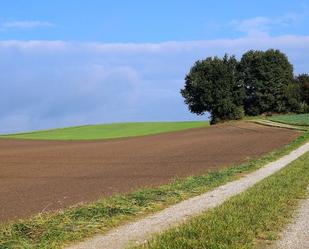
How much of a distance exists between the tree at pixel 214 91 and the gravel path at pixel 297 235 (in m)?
90.2

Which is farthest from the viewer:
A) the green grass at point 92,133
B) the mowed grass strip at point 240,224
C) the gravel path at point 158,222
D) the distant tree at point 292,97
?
the distant tree at point 292,97

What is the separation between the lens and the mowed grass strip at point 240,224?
877 cm

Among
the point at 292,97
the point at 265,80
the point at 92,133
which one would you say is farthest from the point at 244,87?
the point at 92,133

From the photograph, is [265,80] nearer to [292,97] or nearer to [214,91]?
[292,97]

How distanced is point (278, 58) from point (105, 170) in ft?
301

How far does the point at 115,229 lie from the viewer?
11.0m

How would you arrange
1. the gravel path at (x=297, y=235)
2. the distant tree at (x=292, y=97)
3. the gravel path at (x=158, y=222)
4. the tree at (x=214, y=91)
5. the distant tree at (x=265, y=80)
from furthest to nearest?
the distant tree at (x=292, y=97)
the distant tree at (x=265, y=80)
the tree at (x=214, y=91)
the gravel path at (x=158, y=222)
the gravel path at (x=297, y=235)

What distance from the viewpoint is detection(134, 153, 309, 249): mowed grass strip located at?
8.77 metres

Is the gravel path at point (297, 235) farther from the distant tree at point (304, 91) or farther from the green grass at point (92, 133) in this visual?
the distant tree at point (304, 91)

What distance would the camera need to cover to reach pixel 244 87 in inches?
4375

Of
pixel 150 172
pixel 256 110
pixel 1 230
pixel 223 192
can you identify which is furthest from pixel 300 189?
pixel 256 110

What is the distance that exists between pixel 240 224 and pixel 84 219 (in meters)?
3.28

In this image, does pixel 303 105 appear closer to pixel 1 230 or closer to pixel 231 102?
pixel 231 102

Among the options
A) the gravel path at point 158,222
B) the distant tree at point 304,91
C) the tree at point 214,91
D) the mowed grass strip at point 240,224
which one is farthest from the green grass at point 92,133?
the mowed grass strip at point 240,224
